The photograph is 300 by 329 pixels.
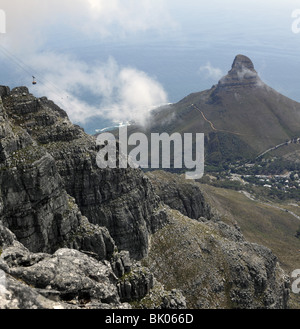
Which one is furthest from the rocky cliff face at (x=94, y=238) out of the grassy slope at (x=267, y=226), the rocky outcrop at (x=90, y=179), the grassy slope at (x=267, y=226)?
the grassy slope at (x=267, y=226)

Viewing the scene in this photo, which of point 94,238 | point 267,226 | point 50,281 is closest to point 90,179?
point 94,238

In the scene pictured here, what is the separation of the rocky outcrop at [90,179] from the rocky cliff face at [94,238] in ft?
0.66

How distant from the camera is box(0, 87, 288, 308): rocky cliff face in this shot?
96.6 feet

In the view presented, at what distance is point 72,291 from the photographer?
28.3m

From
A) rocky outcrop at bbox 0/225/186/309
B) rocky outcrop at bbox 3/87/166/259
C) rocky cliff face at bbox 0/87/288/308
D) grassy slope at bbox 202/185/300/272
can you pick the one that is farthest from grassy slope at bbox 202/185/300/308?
rocky outcrop at bbox 0/225/186/309

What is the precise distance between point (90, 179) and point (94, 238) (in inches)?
711

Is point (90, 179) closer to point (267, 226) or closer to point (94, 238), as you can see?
point (94, 238)

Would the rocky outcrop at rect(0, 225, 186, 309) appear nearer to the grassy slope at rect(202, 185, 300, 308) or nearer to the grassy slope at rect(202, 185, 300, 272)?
the grassy slope at rect(202, 185, 300, 272)

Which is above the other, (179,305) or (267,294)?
(179,305)

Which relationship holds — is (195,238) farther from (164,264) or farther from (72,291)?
(72,291)

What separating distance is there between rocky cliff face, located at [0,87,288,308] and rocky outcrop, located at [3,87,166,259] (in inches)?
7.9

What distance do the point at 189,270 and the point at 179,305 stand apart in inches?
1001

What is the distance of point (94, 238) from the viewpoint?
171ft
